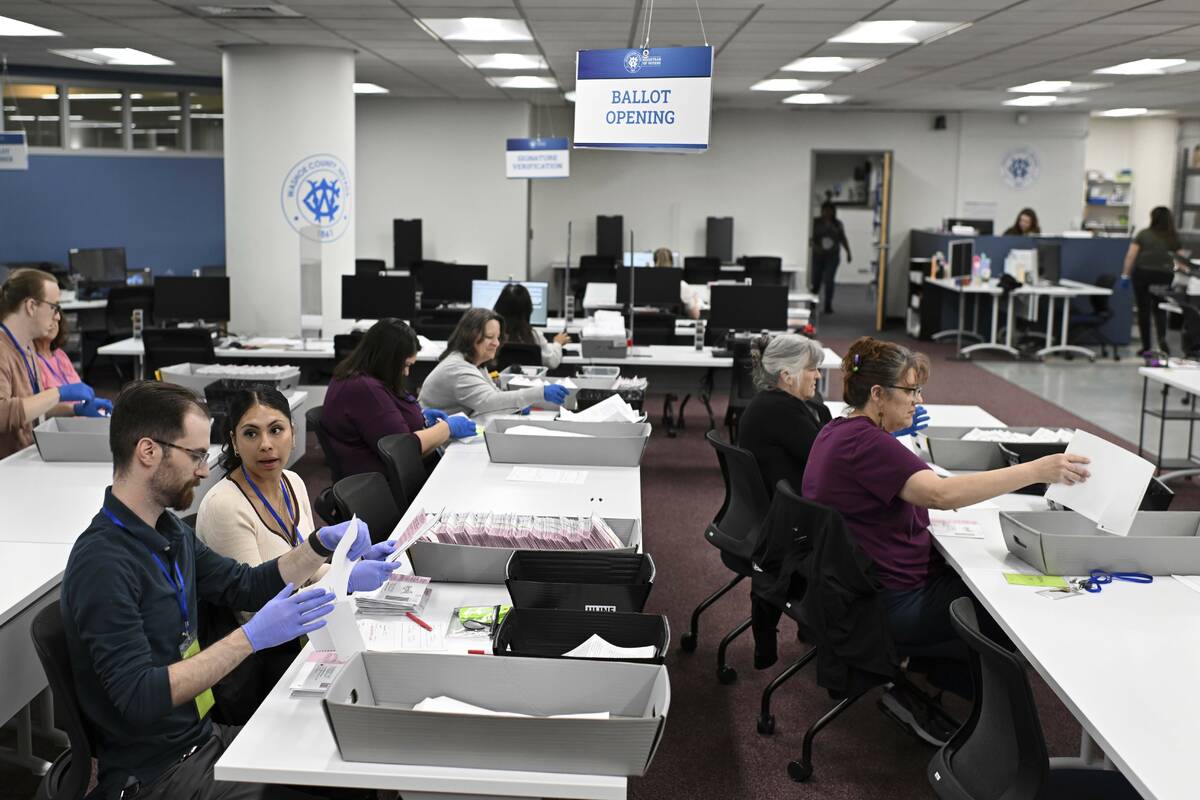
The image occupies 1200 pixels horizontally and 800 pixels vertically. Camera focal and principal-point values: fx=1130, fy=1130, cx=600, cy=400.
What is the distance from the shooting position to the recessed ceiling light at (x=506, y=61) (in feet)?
34.2

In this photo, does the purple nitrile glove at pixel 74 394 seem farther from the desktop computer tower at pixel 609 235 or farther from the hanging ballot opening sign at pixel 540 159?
the desktop computer tower at pixel 609 235

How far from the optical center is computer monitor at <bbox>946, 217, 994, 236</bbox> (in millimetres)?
15297

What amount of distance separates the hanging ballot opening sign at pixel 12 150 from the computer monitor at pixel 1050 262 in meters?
10.8

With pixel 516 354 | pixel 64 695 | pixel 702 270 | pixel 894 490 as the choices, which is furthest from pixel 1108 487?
pixel 702 270

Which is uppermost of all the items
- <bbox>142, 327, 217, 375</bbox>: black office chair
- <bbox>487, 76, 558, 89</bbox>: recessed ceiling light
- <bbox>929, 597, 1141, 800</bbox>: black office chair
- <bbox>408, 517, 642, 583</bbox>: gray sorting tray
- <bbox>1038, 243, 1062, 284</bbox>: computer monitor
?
<bbox>487, 76, 558, 89</bbox>: recessed ceiling light

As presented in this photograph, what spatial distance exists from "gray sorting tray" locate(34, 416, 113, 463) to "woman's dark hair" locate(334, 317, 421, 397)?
3.22ft

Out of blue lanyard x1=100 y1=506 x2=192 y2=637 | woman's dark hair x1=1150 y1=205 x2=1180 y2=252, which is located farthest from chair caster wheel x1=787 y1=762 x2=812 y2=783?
woman's dark hair x1=1150 y1=205 x2=1180 y2=252

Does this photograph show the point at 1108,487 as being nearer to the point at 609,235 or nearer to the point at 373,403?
the point at 373,403

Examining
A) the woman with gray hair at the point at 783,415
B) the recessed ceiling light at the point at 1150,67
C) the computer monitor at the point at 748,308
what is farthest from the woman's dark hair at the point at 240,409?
the recessed ceiling light at the point at 1150,67

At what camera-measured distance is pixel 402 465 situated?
14.2 feet

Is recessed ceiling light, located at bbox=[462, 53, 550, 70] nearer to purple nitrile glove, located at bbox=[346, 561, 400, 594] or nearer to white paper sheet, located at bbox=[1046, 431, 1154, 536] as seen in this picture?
white paper sheet, located at bbox=[1046, 431, 1154, 536]

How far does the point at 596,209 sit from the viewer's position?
16516mm

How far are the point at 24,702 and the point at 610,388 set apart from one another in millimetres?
3507

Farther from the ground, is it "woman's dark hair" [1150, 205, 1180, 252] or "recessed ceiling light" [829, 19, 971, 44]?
A: "recessed ceiling light" [829, 19, 971, 44]
